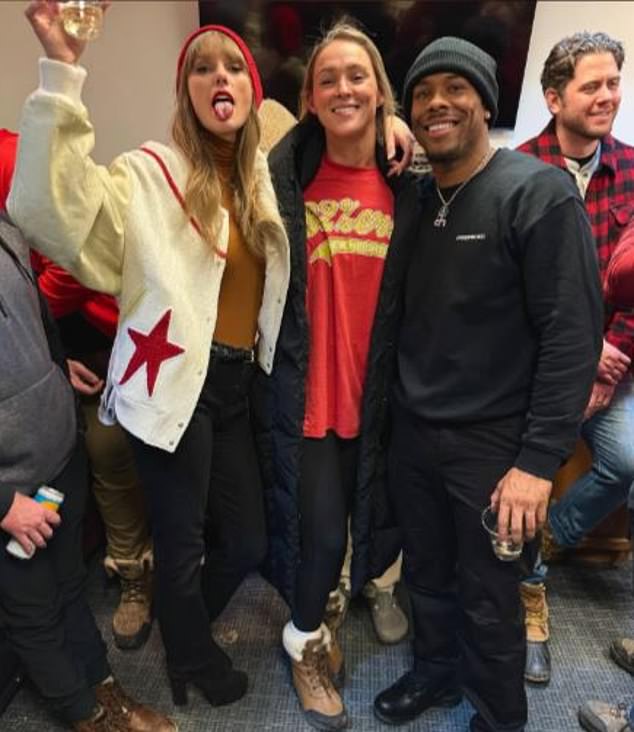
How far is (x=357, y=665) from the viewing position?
5.42 feet

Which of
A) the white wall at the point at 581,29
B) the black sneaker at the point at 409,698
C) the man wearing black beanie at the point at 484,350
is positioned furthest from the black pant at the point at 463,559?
the white wall at the point at 581,29

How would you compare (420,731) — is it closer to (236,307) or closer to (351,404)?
(351,404)

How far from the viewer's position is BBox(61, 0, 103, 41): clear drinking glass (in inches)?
34.1

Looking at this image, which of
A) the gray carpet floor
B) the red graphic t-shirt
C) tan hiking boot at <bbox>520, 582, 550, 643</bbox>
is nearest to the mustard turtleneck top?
the red graphic t-shirt

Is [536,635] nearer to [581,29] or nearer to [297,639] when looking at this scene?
[297,639]

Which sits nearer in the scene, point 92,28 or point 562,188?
point 92,28

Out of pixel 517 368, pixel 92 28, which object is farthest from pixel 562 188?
pixel 92 28

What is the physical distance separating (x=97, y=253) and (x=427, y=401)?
2.23ft

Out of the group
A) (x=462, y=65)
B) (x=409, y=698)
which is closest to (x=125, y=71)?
(x=462, y=65)

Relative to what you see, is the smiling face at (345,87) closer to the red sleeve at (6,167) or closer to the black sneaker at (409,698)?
the red sleeve at (6,167)

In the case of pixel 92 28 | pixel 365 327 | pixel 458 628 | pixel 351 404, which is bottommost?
pixel 458 628

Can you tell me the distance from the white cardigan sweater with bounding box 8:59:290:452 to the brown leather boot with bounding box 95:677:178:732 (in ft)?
2.11

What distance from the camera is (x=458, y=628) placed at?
1.36m

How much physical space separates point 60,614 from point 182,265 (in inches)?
29.9
